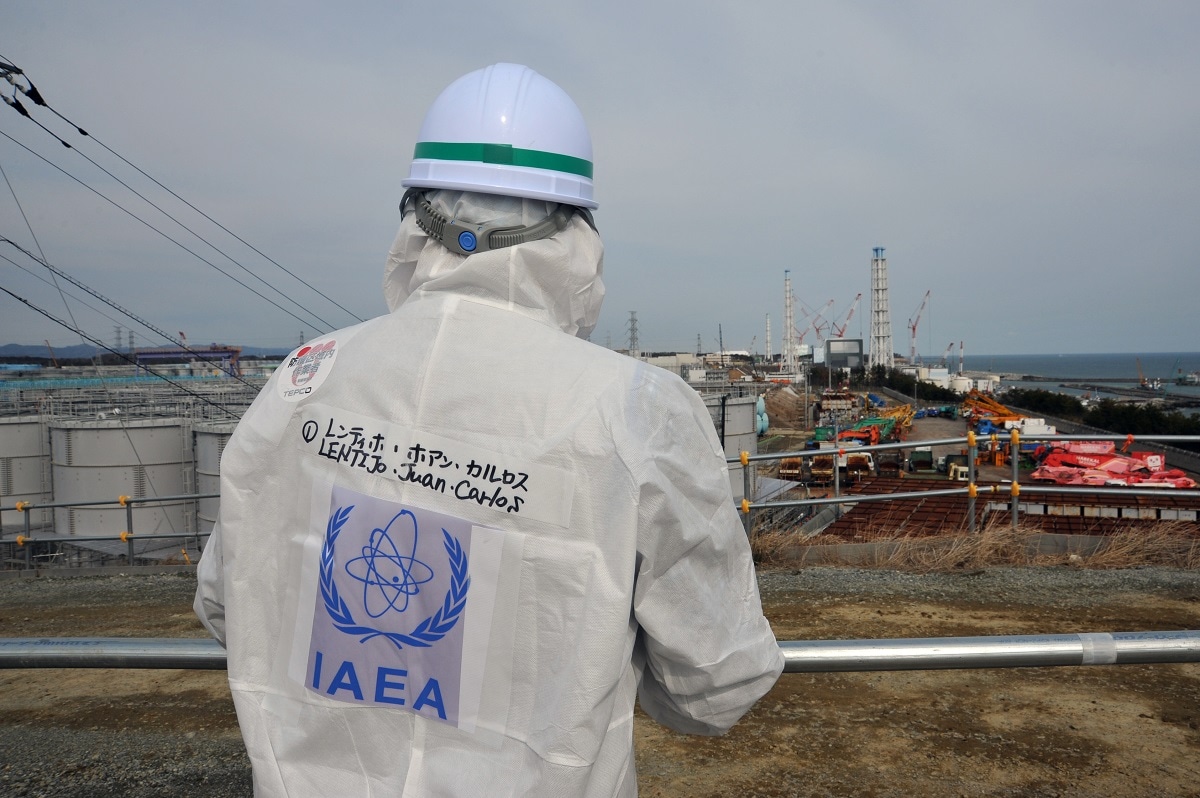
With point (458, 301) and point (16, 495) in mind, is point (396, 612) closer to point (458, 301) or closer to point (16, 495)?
point (458, 301)

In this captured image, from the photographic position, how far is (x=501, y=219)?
1.44 metres

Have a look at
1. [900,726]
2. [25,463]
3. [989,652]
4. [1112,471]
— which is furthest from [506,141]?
[25,463]

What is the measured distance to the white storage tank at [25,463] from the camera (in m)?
20.7

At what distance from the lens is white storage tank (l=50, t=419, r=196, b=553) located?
758 inches

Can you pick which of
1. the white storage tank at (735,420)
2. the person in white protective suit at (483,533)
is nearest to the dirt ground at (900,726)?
the person in white protective suit at (483,533)

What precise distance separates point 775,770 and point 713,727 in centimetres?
208

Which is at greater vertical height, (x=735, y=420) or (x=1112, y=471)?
(x=735, y=420)

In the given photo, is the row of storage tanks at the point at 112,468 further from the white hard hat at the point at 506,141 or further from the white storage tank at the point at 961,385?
the white storage tank at the point at 961,385

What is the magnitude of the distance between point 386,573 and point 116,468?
70.1ft

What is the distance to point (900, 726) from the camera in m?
3.60

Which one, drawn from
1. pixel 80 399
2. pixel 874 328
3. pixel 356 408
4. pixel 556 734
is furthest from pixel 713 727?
pixel 874 328

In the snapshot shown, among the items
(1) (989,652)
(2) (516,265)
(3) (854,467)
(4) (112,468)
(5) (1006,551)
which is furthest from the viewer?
(3) (854,467)

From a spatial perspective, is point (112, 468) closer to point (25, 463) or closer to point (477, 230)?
point (25, 463)

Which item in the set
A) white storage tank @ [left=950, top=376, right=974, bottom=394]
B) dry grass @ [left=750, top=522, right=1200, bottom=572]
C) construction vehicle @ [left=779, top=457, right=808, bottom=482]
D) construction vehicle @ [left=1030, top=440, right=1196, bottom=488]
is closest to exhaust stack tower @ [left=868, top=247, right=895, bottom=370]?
white storage tank @ [left=950, top=376, right=974, bottom=394]
